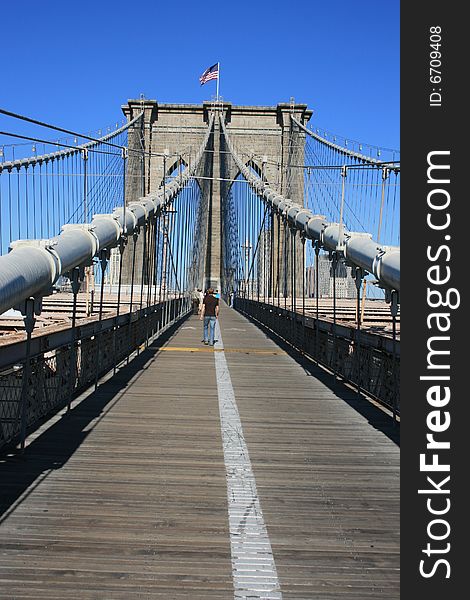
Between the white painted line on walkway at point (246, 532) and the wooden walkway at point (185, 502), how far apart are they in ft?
0.12

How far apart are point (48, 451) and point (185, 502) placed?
1.54 metres

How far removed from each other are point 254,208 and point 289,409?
29460mm

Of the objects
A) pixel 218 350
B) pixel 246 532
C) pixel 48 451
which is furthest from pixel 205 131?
pixel 246 532

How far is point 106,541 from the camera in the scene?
143 inches

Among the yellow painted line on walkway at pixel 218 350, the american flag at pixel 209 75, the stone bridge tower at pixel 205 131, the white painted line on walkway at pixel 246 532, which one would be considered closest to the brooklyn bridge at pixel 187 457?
the white painted line on walkway at pixel 246 532

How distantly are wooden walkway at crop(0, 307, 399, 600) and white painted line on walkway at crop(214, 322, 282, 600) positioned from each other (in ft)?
0.12

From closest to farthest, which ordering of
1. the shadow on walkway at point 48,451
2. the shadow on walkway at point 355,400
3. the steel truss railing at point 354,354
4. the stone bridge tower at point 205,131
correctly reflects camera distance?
the shadow on walkway at point 48,451
the shadow on walkway at point 355,400
the steel truss railing at point 354,354
the stone bridge tower at point 205,131

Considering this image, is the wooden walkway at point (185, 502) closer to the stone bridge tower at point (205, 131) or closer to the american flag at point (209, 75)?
the american flag at point (209, 75)

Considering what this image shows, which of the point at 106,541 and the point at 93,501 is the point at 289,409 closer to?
the point at 93,501

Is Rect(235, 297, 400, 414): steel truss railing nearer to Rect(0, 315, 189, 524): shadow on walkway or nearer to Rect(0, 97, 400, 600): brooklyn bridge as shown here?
Rect(0, 97, 400, 600): brooklyn bridge

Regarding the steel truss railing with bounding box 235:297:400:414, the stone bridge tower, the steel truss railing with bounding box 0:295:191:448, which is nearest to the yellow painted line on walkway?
the steel truss railing with bounding box 235:297:400:414

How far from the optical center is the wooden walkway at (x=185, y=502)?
322 cm

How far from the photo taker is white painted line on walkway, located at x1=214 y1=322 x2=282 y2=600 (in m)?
3.16

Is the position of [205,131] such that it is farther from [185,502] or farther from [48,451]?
[185,502]
